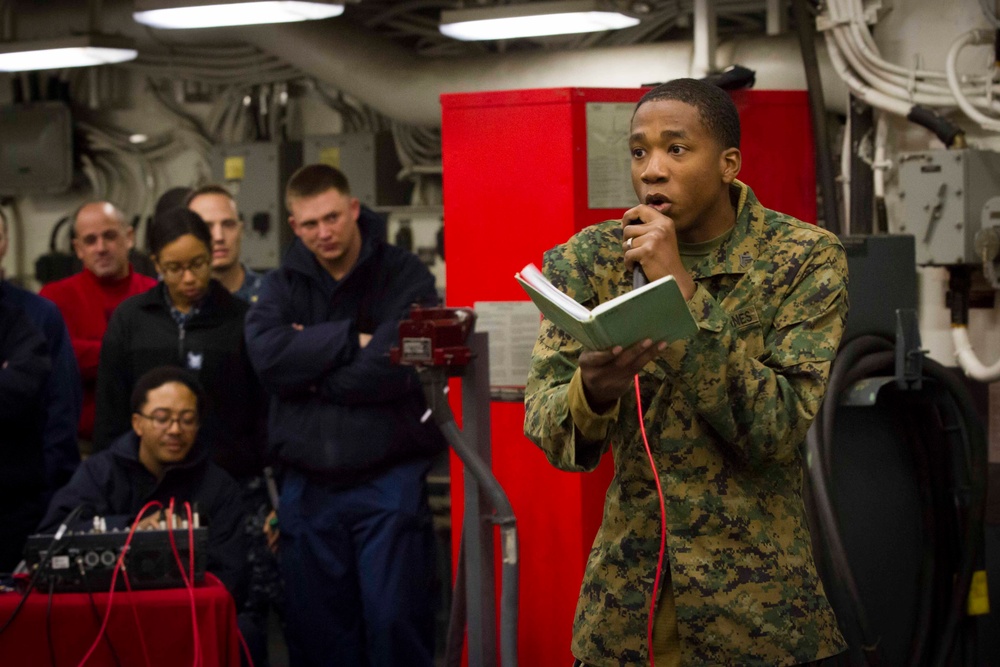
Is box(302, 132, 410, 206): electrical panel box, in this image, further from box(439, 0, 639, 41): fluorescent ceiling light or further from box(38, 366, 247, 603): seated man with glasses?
box(38, 366, 247, 603): seated man with glasses

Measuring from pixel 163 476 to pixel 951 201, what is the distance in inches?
92.6

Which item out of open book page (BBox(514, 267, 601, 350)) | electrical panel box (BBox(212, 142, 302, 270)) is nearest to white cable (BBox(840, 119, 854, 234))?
open book page (BBox(514, 267, 601, 350))

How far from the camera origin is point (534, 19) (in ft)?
15.4

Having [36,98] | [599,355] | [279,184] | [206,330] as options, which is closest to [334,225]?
[206,330]

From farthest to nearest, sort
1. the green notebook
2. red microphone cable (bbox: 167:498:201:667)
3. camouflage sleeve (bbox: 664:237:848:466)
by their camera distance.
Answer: red microphone cable (bbox: 167:498:201:667)
camouflage sleeve (bbox: 664:237:848:466)
the green notebook

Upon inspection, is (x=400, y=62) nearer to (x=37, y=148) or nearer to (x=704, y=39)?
(x=704, y=39)

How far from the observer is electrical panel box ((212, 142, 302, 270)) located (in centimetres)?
667

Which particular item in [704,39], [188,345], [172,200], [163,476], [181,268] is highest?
[704,39]

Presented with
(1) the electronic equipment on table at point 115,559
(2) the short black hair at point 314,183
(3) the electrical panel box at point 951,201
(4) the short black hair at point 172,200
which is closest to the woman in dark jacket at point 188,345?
(2) the short black hair at point 314,183

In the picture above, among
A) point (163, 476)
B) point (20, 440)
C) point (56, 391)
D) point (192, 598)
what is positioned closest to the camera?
point (192, 598)

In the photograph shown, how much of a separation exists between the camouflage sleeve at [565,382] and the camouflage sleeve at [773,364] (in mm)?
129

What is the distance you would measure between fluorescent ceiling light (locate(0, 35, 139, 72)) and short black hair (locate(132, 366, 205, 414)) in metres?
2.20

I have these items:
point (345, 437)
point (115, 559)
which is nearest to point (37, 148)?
point (345, 437)

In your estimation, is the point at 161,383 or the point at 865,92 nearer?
the point at 161,383
